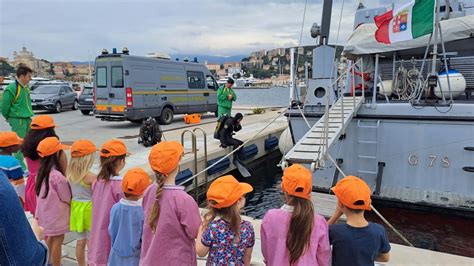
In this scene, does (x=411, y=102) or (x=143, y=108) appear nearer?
(x=411, y=102)

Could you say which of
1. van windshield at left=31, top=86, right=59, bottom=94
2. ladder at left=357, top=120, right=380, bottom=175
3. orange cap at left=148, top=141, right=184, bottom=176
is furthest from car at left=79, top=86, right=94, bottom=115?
orange cap at left=148, top=141, right=184, bottom=176

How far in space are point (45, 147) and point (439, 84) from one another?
6072 mm

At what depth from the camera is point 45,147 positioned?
345cm

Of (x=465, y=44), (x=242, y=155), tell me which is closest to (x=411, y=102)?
(x=465, y=44)

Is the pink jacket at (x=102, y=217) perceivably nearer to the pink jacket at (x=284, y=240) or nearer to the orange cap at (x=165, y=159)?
the orange cap at (x=165, y=159)

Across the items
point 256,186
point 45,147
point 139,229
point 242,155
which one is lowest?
point 256,186

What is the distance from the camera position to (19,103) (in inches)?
239

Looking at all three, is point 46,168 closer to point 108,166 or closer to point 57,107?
point 108,166

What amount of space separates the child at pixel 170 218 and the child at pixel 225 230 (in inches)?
6.2

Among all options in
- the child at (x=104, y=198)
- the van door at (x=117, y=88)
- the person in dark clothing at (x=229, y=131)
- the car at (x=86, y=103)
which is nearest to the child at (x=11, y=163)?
the child at (x=104, y=198)

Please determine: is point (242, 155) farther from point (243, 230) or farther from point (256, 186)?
point (243, 230)

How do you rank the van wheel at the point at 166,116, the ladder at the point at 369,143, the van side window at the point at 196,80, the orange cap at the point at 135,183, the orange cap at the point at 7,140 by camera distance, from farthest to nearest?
the van side window at the point at 196,80
the van wheel at the point at 166,116
the ladder at the point at 369,143
the orange cap at the point at 7,140
the orange cap at the point at 135,183

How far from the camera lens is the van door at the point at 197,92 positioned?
16516 millimetres

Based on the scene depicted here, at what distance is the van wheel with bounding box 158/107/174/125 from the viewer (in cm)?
1504
